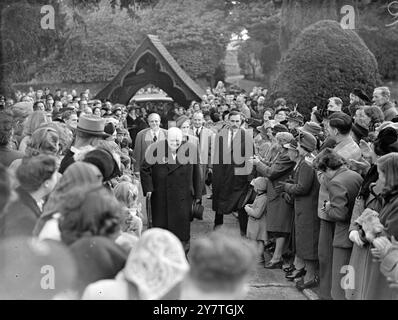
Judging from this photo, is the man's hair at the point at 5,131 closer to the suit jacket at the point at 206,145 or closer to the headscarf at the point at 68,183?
the headscarf at the point at 68,183

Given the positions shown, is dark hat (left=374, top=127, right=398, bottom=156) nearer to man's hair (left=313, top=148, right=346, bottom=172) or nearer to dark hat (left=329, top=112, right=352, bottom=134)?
man's hair (left=313, top=148, right=346, bottom=172)

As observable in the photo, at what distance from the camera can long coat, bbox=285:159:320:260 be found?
23.4ft

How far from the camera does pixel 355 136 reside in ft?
24.8

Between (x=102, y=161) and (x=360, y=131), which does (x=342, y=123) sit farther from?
(x=102, y=161)

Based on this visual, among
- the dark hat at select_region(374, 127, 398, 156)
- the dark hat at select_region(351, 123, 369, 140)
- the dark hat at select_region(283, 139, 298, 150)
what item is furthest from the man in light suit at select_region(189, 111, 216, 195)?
the dark hat at select_region(374, 127, 398, 156)

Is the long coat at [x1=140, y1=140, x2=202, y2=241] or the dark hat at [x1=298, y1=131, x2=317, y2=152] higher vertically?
the dark hat at [x1=298, y1=131, x2=317, y2=152]

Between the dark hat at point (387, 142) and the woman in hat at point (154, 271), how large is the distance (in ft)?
11.2

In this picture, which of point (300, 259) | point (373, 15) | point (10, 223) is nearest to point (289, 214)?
point (300, 259)

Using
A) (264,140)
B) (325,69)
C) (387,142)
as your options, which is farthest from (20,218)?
(325,69)

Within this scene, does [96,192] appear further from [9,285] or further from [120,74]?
[120,74]

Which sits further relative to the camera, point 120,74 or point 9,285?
point 120,74

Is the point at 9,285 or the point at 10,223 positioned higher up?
the point at 10,223

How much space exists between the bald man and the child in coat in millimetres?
883

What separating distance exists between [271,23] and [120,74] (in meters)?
17.9
